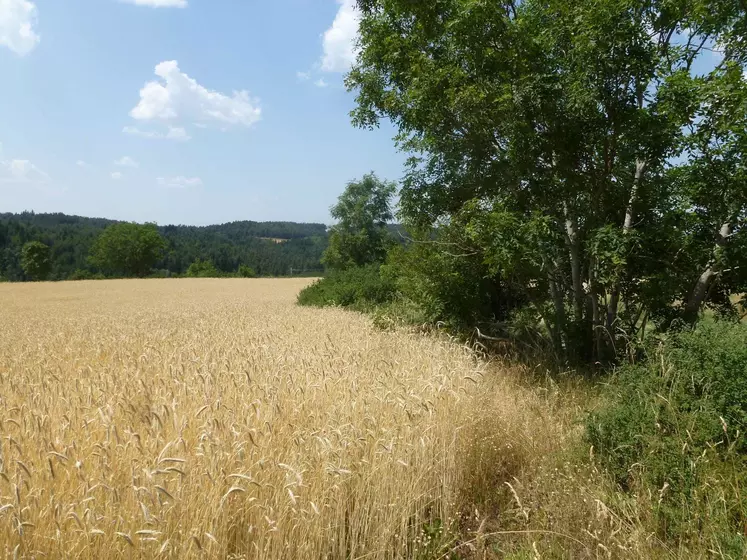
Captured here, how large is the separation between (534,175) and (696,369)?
12.3 feet

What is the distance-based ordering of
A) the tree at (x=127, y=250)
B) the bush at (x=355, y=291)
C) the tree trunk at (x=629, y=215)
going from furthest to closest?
the tree at (x=127, y=250), the bush at (x=355, y=291), the tree trunk at (x=629, y=215)

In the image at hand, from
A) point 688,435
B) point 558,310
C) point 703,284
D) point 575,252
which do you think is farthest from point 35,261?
point 688,435

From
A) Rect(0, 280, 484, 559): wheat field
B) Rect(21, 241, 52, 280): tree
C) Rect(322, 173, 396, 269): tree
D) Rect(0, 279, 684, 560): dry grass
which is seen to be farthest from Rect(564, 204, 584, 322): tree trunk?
Rect(21, 241, 52, 280): tree

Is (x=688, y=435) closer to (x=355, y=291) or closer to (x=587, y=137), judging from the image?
(x=587, y=137)

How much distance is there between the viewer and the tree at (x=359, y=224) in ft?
148

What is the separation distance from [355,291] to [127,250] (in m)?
75.4

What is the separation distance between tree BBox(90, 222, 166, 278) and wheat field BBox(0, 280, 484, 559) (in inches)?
3273

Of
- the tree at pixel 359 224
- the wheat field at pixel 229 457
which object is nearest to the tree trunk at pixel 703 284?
the wheat field at pixel 229 457

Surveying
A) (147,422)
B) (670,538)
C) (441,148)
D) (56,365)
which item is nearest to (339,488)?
(147,422)

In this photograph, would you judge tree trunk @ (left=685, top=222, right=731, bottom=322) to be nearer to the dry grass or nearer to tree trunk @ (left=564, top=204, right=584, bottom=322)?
tree trunk @ (left=564, top=204, right=584, bottom=322)

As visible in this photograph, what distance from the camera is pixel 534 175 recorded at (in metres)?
6.85

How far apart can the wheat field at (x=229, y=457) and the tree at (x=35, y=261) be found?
88.4 meters

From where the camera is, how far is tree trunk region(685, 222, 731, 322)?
19.6 feet

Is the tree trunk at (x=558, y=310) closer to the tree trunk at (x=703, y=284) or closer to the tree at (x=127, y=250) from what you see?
the tree trunk at (x=703, y=284)
